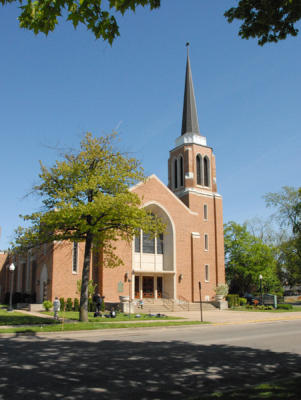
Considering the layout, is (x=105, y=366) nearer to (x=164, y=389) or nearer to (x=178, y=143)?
(x=164, y=389)

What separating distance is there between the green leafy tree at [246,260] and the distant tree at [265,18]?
45.5 m

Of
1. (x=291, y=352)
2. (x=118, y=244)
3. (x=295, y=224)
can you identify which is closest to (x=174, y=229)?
(x=118, y=244)

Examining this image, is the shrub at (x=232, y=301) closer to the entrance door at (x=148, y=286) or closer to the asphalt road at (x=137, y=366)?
the entrance door at (x=148, y=286)

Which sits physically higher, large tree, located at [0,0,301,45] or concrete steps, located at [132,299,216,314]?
large tree, located at [0,0,301,45]

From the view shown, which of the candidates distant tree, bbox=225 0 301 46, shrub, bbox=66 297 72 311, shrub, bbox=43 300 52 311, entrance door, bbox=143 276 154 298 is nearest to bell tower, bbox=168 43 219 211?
entrance door, bbox=143 276 154 298

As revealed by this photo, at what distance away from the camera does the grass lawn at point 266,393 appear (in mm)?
5555

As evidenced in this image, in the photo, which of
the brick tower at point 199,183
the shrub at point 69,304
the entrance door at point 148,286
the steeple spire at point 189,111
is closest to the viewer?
the shrub at point 69,304

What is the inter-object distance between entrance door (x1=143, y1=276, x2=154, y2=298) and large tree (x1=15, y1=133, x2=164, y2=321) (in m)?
17.0

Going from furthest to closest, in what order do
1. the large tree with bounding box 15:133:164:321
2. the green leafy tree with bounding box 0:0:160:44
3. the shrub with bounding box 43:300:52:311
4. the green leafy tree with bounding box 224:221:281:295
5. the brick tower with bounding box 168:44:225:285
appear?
the green leafy tree with bounding box 224:221:281:295 < the brick tower with bounding box 168:44:225:285 < the shrub with bounding box 43:300:52:311 < the large tree with bounding box 15:133:164:321 < the green leafy tree with bounding box 0:0:160:44

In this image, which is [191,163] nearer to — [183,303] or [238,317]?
[183,303]

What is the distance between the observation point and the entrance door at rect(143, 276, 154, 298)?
3600 cm

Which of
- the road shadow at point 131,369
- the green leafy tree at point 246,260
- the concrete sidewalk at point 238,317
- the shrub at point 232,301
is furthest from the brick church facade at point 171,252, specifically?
the road shadow at point 131,369

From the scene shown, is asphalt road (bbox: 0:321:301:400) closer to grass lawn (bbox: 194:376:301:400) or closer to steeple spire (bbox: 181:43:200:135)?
grass lawn (bbox: 194:376:301:400)

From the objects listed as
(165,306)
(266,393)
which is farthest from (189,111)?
(266,393)
